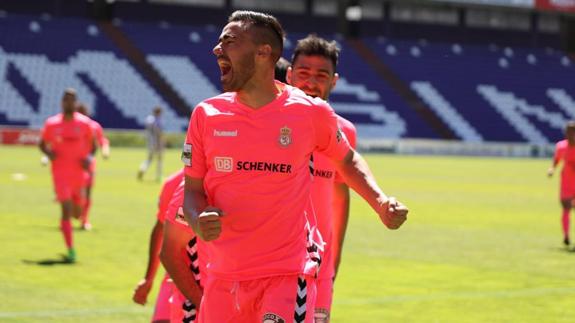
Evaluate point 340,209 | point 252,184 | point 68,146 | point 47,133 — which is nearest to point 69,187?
point 68,146

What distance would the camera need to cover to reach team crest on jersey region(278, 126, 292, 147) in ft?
15.9

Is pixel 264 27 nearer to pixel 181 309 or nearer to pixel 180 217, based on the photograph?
pixel 180 217

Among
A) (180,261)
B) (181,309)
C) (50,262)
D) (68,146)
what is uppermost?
(68,146)

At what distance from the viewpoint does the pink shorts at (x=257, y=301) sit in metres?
4.80

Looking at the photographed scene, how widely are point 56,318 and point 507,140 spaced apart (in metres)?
58.6

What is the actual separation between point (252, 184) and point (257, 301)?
526mm

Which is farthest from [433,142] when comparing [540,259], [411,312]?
[411,312]

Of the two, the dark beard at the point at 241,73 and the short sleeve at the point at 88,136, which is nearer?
the dark beard at the point at 241,73

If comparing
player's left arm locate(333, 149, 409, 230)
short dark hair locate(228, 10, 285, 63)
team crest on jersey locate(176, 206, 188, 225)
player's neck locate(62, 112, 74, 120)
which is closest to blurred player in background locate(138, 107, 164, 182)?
player's neck locate(62, 112, 74, 120)

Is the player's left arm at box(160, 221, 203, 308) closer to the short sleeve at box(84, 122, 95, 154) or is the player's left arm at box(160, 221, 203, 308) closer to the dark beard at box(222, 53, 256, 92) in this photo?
the dark beard at box(222, 53, 256, 92)

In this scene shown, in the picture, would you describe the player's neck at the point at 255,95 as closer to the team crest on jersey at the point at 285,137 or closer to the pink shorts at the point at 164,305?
the team crest on jersey at the point at 285,137

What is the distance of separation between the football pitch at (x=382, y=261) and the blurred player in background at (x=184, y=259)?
16.5ft

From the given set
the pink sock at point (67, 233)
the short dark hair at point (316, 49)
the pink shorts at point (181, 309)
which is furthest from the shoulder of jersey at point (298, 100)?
the pink sock at point (67, 233)

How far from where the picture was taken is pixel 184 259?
5527 millimetres
